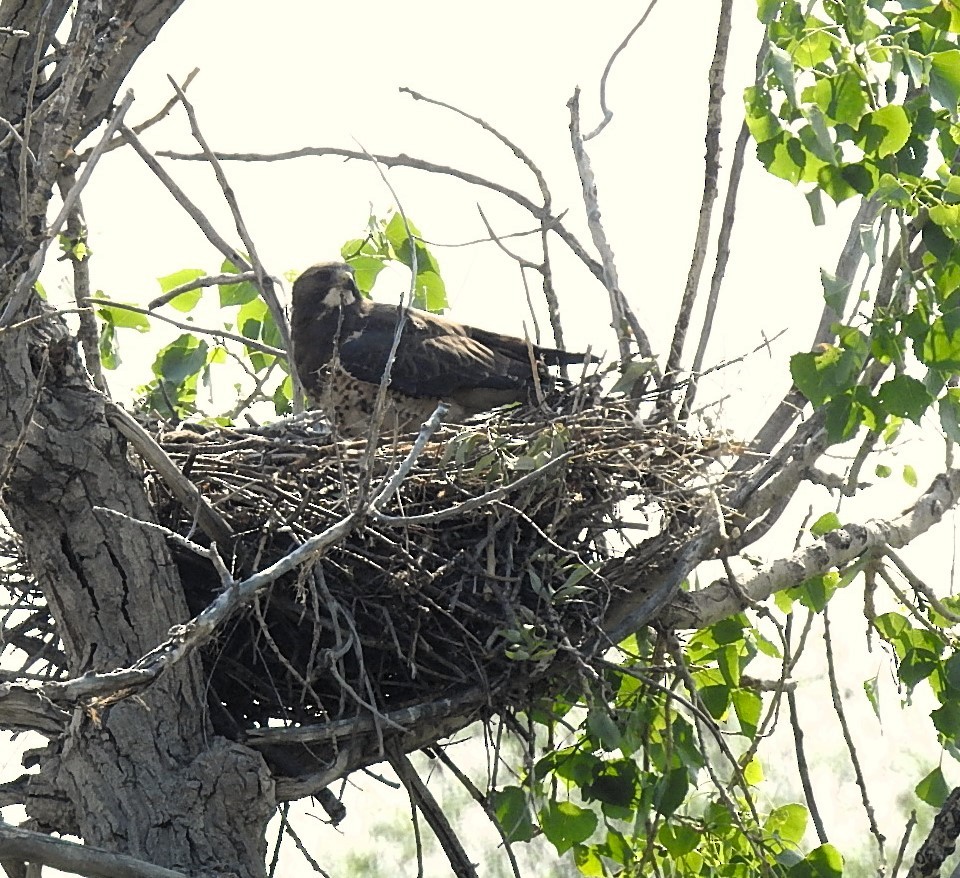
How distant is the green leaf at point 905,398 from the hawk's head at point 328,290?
279 cm

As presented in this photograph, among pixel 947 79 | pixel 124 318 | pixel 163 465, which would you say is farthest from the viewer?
pixel 124 318

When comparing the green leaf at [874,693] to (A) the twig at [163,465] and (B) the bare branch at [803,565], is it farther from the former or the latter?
(A) the twig at [163,465]

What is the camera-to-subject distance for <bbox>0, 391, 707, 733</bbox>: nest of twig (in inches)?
148

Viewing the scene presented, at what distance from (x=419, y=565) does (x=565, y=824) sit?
90cm

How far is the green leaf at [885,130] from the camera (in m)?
3.29

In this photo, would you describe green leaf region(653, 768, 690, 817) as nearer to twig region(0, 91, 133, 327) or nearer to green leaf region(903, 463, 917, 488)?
green leaf region(903, 463, 917, 488)

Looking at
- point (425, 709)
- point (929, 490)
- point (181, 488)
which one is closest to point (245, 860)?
point (425, 709)

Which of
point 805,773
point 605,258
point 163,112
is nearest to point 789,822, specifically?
point 805,773

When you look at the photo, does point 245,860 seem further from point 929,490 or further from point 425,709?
point 929,490

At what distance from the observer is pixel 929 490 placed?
465cm

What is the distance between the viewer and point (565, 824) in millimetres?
4121

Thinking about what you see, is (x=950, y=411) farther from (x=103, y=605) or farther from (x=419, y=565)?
(x=103, y=605)

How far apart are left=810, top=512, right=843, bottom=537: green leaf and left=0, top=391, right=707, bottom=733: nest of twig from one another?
0.41 m

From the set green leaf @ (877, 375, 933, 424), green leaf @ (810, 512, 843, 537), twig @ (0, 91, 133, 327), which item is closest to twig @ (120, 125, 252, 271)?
twig @ (0, 91, 133, 327)
